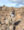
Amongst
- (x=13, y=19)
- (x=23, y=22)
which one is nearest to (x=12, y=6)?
(x=13, y=19)

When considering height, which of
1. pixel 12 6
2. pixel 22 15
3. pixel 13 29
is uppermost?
pixel 12 6

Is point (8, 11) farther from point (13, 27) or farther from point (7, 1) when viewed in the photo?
point (13, 27)

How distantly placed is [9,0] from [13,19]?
1.05 feet

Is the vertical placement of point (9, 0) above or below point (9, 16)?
above

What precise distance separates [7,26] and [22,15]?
0.99 feet

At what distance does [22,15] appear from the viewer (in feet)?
3.30

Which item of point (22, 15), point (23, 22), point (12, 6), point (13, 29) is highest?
point (12, 6)

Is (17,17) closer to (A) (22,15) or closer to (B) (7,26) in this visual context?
(A) (22,15)

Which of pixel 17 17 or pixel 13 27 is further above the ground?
pixel 17 17

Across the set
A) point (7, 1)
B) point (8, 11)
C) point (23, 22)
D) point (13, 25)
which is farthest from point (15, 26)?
point (7, 1)

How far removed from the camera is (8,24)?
979mm

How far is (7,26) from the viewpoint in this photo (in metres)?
0.98

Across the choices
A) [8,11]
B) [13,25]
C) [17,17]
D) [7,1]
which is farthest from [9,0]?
[13,25]

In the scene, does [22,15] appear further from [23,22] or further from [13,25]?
[13,25]
